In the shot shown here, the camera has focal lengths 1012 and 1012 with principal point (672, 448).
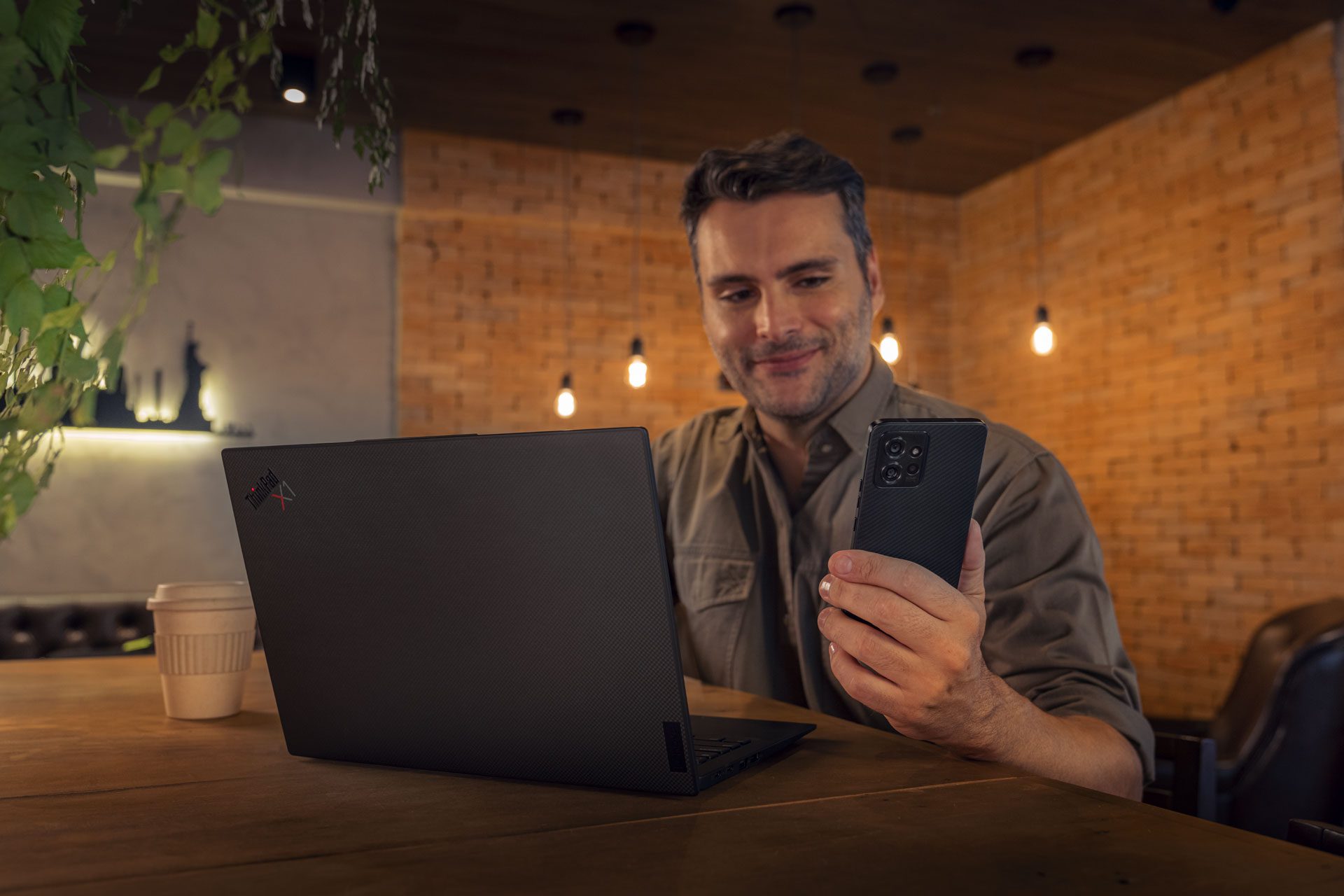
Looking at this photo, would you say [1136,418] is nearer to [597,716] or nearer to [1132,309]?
[1132,309]

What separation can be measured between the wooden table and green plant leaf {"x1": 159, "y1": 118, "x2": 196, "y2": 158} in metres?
0.42

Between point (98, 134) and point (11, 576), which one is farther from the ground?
point (98, 134)

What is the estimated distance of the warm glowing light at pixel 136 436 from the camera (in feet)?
16.3

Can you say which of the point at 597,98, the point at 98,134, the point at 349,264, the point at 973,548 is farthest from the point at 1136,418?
the point at 98,134

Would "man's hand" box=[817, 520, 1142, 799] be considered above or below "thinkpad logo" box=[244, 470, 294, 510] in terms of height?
below

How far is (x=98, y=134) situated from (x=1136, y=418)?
5362 mm

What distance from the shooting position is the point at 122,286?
5020 mm

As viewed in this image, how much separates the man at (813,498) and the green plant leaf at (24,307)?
813mm

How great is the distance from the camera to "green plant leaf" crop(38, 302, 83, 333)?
594mm

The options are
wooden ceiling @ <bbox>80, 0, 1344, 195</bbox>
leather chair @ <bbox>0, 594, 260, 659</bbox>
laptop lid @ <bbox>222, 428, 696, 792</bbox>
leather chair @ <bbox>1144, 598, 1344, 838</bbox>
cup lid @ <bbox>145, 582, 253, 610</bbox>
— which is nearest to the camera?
→ laptop lid @ <bbox>222, 428, 696, 792</bbox>

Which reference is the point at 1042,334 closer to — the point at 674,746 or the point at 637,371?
the point at 637,371

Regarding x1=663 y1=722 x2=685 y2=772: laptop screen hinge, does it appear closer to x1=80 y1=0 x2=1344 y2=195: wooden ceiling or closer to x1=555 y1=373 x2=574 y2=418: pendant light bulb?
x1=80 y1=0 x2=1344 y2=195: wooden ceiling

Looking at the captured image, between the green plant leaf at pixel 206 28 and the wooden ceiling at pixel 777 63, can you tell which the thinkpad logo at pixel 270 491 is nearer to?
the green plant leaf at pixel 206 28

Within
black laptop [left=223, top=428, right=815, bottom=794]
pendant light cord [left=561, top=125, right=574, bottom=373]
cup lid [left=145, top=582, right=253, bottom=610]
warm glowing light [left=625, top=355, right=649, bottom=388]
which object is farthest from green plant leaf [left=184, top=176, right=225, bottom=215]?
pendant light cord [left=561, top=125, right=574, bottom=373]
